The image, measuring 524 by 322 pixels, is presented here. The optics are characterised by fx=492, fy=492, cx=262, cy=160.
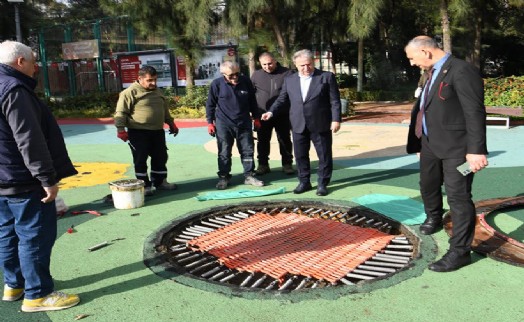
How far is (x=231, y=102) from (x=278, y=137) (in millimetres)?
1170

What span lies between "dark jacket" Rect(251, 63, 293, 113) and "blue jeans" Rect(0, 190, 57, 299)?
4.14m

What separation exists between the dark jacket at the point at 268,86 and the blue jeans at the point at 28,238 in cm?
414

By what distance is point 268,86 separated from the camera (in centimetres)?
691

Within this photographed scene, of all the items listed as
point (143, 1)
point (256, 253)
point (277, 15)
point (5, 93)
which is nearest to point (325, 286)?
point (256, 253)

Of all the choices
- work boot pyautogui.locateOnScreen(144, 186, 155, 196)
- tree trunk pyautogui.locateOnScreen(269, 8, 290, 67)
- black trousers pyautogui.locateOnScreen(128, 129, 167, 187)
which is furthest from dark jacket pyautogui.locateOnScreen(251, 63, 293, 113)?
tree trunk pyautogui.locateOnScreen(269, 8, 290, 67)

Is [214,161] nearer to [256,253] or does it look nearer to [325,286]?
[256,253]

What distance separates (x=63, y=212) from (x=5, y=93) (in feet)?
9.43

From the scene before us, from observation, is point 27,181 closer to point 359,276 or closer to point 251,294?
point 251,294

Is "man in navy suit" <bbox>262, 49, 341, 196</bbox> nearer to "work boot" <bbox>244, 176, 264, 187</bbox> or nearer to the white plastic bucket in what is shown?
"work boot" <bbox>244, 176, 264, 187</bbox>

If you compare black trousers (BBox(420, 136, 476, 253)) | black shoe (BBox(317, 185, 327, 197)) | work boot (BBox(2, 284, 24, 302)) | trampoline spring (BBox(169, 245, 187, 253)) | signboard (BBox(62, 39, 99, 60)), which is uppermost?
signboard (BBox(62, 39, 99, 60))

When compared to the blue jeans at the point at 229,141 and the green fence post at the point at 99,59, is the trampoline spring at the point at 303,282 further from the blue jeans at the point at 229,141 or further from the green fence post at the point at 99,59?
the green fence post at the point at 99,59

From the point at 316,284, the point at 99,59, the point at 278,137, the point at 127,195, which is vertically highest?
the point at 99,59

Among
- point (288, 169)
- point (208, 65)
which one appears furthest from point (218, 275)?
point (208, 65)

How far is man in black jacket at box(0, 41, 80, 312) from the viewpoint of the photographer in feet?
9.34
